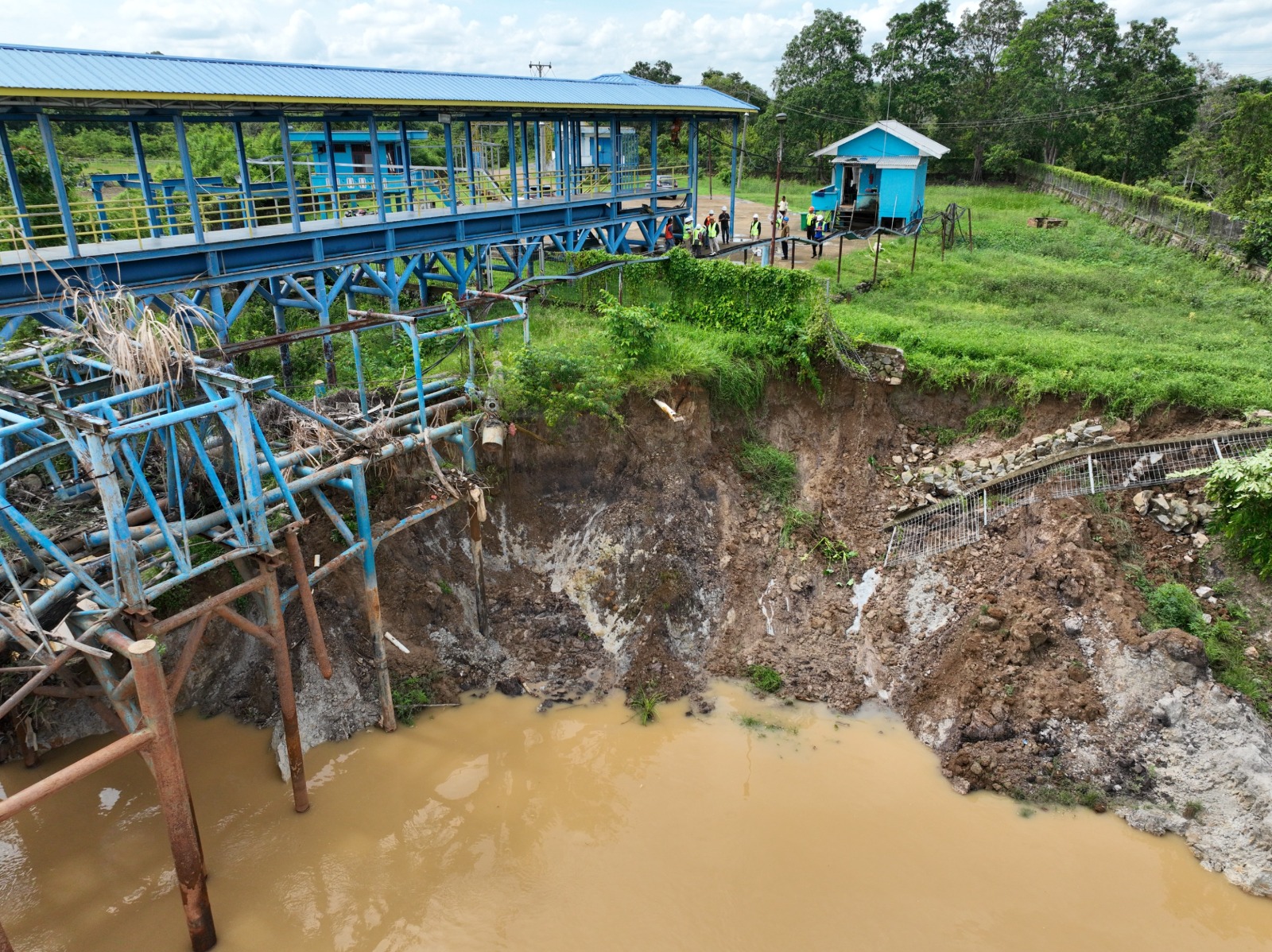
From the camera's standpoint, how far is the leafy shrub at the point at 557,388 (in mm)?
13344

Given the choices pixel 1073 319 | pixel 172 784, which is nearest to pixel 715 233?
pixel 1073 319

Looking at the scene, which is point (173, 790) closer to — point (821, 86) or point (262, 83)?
point (262, 83)

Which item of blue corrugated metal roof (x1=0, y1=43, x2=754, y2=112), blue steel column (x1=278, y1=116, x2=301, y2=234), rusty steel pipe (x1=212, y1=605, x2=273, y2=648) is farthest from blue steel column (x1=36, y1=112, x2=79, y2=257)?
rusty steel pipe (x1=212, y1=605, x2=273, y2=648)

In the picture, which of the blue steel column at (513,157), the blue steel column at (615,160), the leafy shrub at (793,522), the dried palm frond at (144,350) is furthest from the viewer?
the blue steel column at (615,160)

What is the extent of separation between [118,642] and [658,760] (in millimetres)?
6847

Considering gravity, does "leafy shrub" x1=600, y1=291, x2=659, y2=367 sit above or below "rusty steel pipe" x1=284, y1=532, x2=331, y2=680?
above

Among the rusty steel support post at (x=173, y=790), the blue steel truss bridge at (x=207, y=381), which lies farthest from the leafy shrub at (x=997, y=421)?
the rusty steel support post at (x=173, y=790)

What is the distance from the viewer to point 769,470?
15.3 m

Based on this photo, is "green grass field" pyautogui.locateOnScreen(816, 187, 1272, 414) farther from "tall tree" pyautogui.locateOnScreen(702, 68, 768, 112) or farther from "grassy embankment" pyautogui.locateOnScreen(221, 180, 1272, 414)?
"tall tree" pyautogui.locateOnScreen(702, 68, 768, 112)

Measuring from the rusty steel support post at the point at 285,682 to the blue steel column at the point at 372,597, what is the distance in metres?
1.23

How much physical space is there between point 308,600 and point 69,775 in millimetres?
3475

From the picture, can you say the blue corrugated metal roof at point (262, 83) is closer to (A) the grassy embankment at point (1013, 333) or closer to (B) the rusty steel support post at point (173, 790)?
(A) the grassy embankment at point (1013, 333)

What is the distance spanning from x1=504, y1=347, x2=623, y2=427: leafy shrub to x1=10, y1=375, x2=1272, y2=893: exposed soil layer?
0.55 m

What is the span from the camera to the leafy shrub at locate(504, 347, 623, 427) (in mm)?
13344
